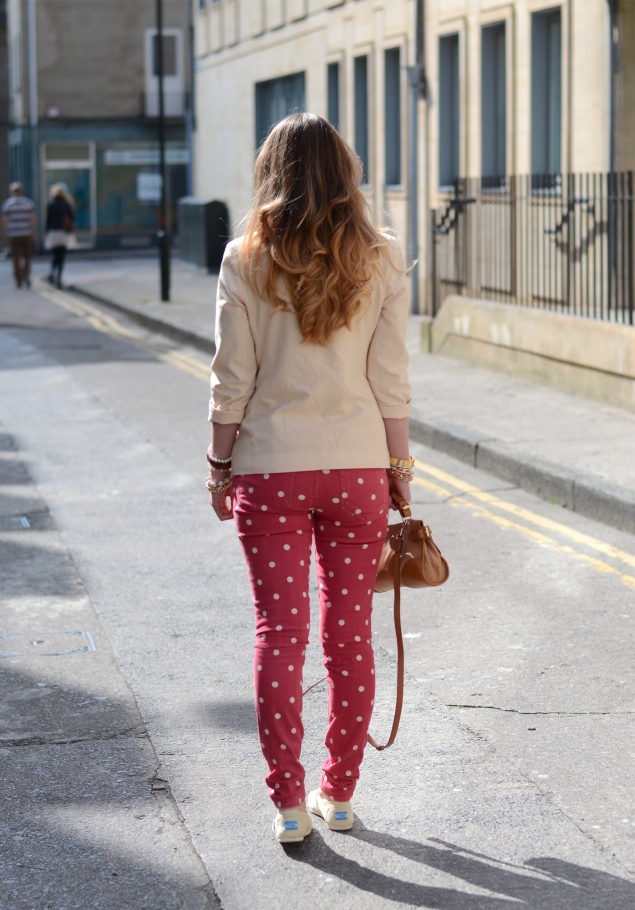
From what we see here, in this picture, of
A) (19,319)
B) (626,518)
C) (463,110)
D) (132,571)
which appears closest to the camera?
(132,571)

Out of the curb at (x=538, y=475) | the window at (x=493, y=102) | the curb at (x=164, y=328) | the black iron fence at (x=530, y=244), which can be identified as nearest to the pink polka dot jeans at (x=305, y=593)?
the curb at (x=538, y=475)

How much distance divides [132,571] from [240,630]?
1129 millimetres

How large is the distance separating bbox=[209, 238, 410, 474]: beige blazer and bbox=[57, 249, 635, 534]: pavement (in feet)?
13.6

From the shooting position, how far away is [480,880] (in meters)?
3.49

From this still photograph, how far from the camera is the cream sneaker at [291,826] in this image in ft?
12.0

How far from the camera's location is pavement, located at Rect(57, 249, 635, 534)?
802cm

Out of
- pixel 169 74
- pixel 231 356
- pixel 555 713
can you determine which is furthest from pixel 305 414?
pixel 169 74

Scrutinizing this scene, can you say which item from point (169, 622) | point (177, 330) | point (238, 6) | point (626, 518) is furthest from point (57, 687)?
point (238, 6)

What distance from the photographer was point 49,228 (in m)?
27.6

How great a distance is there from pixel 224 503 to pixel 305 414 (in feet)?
1.10

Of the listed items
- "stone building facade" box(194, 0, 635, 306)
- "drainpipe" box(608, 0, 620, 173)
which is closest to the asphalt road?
"drainpipe" box(608, 0, 620, 173)

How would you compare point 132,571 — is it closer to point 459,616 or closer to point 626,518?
point 459,616

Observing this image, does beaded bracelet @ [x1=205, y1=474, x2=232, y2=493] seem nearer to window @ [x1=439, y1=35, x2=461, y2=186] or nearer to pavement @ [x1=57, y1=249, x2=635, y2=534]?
pavement @ [x1=57, y1=249, x2=635, y2=534]

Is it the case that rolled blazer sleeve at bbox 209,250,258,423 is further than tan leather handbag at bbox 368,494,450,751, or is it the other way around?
tan leather handbag at bbox 368,494,450,751
